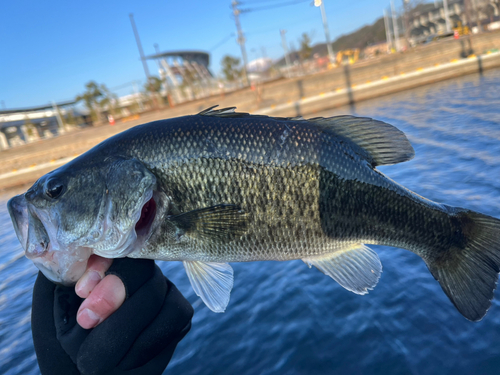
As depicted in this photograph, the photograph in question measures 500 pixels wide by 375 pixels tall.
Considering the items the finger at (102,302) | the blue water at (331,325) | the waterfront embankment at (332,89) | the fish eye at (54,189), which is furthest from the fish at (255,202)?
the waterfront embankment at (332,89)

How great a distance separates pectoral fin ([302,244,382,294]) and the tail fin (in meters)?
0.39

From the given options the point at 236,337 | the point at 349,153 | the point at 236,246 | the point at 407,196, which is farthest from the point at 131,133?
the point at 236,337

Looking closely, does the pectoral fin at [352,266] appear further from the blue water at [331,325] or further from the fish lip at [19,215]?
the fish lip at [19,215]

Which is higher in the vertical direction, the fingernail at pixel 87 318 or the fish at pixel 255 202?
the fish at pixel 255 202

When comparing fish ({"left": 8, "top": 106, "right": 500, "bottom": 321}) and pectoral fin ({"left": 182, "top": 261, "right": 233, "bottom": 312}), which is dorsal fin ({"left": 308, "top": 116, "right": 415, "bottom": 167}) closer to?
fish ({"left": 8, "top": 106, "right": 500, "bottom": 321})

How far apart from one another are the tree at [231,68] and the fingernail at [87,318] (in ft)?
147

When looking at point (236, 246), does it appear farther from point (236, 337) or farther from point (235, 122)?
point (236, 337)

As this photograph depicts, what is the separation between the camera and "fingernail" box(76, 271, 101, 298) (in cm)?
186

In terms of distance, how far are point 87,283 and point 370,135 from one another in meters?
2.00

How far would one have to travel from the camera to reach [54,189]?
196cm

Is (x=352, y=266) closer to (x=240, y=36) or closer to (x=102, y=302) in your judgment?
(x=102, y=302)

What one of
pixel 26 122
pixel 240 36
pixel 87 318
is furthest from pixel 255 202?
pixel 26 122

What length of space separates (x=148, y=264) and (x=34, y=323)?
2.52 ft

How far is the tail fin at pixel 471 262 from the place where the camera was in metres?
1.93
